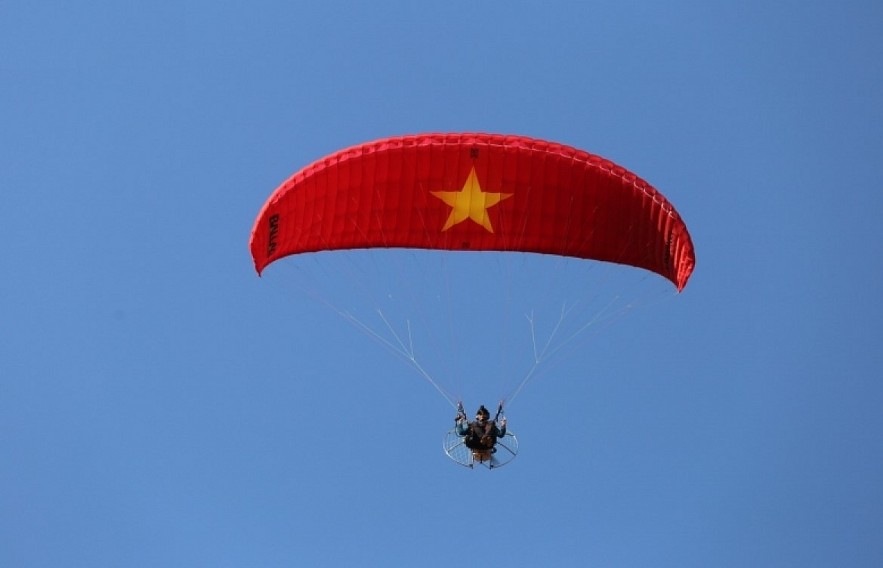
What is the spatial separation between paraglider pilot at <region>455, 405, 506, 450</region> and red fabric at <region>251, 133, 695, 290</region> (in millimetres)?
3131

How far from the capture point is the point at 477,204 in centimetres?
3105

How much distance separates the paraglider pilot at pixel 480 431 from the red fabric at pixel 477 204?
3131mm

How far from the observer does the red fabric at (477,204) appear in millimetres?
30719

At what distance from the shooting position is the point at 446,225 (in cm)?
3139

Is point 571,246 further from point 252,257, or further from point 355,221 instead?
point 252,257

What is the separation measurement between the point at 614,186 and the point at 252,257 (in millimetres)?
6957

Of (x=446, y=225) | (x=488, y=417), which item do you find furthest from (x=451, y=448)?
(x=446, y=225)

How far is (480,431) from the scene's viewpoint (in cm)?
3081

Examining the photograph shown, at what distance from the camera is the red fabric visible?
3072 cm

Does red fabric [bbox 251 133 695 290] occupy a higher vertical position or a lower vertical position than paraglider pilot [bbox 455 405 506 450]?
higher

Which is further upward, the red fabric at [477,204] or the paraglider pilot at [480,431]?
the red fabric at [477,204]

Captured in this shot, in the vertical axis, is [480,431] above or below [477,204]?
below

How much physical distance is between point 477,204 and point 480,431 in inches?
163

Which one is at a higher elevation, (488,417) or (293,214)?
(293,214)
